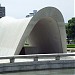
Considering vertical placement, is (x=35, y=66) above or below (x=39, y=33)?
below

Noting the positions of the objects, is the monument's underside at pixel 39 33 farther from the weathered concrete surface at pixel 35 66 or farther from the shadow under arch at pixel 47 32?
the weathered concrete surface at pixel 35 66

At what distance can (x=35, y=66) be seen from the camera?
15.5 meters

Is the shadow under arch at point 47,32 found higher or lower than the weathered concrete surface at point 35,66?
higher

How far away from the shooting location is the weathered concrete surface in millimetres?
14738

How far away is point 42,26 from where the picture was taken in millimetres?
26328

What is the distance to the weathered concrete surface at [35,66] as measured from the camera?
48.4ft

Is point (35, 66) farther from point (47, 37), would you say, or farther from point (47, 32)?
point (47, 37)

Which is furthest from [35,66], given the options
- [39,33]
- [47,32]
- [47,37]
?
[39,33]

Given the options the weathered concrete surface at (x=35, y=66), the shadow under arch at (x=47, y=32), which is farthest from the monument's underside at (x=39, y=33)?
the weathered concrete surface at (x=35, y=66)

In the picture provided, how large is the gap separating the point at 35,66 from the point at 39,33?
40.5ft

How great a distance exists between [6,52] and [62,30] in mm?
5646

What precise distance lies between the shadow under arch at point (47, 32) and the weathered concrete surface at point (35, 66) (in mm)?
5861

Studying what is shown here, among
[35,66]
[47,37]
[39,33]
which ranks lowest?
[35,66]

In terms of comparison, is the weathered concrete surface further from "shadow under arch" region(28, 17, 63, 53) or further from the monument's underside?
"shadow under arch" region(28, 17, 63, 53)
